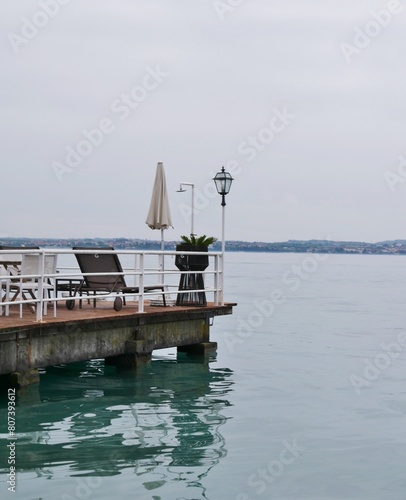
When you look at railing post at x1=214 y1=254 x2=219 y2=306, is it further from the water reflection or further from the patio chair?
the patio chair

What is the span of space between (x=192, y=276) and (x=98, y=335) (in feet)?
9.10

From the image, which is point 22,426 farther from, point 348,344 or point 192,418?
point 348,344

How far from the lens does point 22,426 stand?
9398mm

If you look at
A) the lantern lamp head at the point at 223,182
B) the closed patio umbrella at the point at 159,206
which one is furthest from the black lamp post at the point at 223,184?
the closed patio umbrella at the point at 159,206

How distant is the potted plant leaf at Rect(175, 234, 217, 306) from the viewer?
14102mm

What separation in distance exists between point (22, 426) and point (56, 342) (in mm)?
1942

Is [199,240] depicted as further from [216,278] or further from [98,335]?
[98,335]

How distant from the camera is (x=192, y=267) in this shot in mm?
14172

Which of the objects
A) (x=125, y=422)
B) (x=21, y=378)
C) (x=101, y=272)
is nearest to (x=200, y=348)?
(x=101, y=272)

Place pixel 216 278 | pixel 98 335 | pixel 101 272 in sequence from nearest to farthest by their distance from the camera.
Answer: pixel 98 335 → pixel 101 272 → pixel 216 278

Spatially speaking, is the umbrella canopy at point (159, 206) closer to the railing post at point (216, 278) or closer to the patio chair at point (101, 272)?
the railing post at point (216, 278)

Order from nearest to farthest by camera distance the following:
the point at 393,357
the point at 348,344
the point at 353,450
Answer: the point at 353,450 → the point at 393,357 → the point at 348,344

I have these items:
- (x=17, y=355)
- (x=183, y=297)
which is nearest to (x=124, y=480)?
(x=17, y=355)

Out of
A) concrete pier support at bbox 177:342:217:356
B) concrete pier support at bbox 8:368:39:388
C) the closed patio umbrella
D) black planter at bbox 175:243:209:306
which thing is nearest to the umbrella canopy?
the closed patio umbrella
